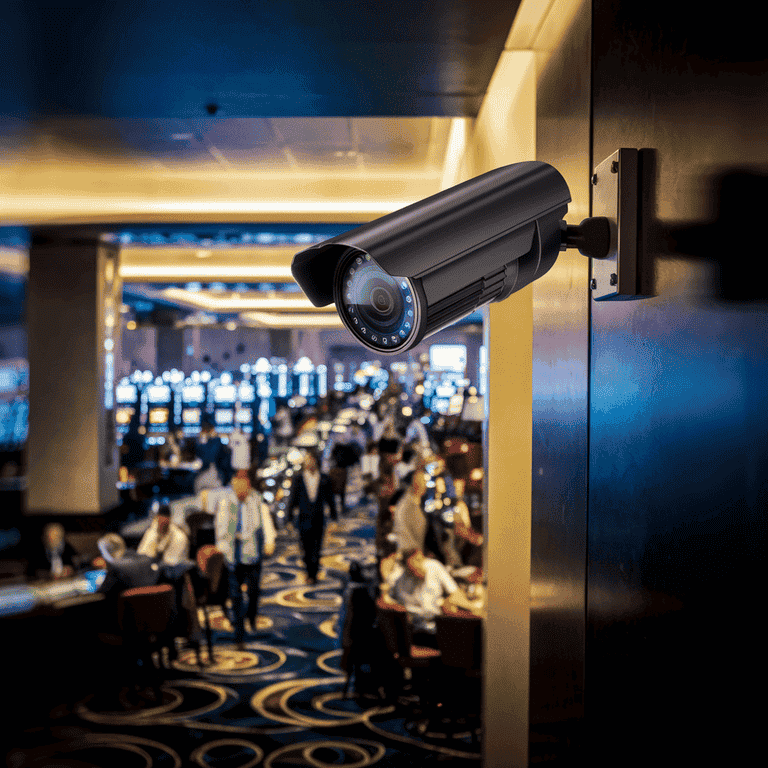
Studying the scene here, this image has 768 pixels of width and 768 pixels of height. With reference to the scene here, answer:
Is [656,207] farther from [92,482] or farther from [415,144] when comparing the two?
[92,482]

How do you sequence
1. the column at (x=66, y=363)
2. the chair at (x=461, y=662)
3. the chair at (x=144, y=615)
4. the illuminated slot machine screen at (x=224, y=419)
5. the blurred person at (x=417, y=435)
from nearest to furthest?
the chair at (x=461, y=662), the chair at (x=144, y=615), the column at (x=66, y=363), the blurred person at (x=417, y=435), the illuminated slot machine screen at (x=224, y=419)

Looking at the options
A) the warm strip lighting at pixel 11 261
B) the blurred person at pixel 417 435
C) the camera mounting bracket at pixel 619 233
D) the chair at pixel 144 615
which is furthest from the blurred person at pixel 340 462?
the camera mounting bracket at pixel 619 233

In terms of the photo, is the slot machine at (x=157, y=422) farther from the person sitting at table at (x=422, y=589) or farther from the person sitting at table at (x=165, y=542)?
the person sitting at table at (x=422, y=589)

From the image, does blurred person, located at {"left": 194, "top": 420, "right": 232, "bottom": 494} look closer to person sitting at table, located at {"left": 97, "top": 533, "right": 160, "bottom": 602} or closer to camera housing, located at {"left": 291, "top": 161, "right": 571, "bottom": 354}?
person sitting at table, located at {"left": 97, "top": 533, "right": 160, "bottom": 602}

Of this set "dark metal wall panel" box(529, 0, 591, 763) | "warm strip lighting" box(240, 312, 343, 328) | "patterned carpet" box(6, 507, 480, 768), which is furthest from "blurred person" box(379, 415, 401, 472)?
"warm strip lighting" box(240, 312, 343, 328)

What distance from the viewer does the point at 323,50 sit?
2680 millimetres

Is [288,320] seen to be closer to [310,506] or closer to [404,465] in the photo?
[404,465]

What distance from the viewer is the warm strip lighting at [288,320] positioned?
19.9 meters

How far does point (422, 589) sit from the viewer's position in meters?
5.53

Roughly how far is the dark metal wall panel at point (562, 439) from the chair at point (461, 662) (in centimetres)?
284

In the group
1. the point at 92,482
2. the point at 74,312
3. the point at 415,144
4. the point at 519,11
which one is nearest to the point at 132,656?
the point at 92,482

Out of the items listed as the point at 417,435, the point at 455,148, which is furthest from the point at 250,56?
the point at 417,435

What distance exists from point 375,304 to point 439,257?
0.15 metres

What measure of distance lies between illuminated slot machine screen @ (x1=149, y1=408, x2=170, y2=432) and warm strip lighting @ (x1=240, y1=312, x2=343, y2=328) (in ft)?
22.1
